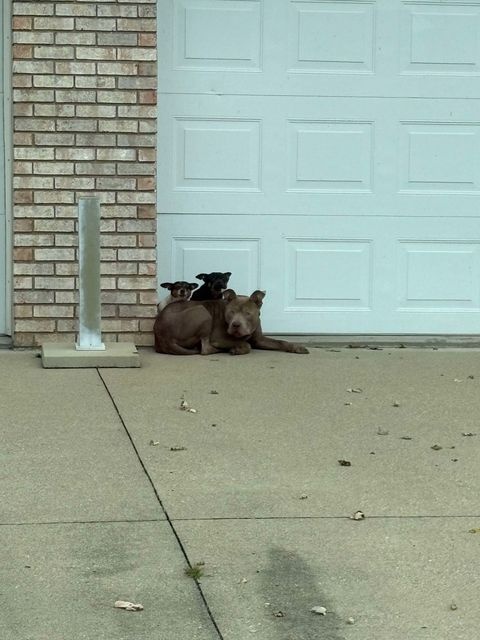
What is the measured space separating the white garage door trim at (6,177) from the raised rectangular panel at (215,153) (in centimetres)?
119

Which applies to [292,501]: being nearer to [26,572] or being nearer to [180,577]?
[180,577]

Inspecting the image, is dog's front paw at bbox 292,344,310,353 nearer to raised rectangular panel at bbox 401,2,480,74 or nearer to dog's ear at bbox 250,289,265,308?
dog's ear at bbox 250,289,265,308

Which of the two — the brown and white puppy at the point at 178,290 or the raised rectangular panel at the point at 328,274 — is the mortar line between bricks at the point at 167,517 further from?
the raised rectangular panel at the point at 328,274

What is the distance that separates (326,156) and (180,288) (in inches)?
58.8

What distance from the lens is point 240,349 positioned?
8539 millimetres

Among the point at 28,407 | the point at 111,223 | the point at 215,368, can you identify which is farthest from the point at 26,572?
the point at 111,223

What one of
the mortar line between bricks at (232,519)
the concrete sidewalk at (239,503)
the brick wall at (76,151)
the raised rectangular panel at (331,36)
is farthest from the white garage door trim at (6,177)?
the mortar line between bricks at (232,519)

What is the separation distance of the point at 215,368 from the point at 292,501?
3.08 meters

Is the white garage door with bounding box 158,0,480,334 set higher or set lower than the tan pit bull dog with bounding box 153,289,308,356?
higher

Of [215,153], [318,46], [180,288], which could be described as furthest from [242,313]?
[318,46]

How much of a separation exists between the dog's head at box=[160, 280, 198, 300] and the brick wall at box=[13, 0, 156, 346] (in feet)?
0.52

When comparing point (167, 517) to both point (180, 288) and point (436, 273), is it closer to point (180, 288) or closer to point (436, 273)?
point (180, 288)

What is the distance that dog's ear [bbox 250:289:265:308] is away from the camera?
8406 mm

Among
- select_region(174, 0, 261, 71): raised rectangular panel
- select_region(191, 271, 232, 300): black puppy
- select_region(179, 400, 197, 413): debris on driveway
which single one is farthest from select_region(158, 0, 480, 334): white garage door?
select_region(179, 400, 197, 413): debris on driveway
